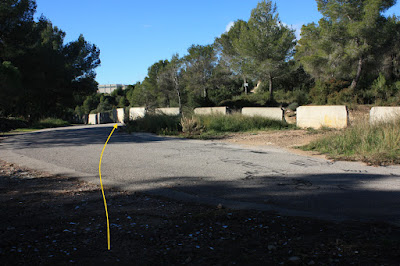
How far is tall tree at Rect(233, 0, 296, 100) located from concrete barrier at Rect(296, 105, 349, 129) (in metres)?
18.6

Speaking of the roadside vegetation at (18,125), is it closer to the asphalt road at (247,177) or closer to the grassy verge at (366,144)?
the asphalt road at (247,177)

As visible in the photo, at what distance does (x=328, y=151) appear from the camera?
29.2 feet

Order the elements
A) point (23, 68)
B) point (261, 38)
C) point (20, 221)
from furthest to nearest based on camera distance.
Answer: point (261, 38) → point (23, 68) → point (20, 221)

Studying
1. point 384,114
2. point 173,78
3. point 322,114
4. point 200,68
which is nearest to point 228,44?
point 200,68

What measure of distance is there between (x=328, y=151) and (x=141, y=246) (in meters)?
6.86

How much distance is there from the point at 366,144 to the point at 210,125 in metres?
7.88

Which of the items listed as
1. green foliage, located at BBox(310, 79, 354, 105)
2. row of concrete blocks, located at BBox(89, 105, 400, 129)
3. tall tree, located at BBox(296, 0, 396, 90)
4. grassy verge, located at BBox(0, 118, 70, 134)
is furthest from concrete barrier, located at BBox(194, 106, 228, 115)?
grassy verge, located at BBox(0, 118, 70, 134)

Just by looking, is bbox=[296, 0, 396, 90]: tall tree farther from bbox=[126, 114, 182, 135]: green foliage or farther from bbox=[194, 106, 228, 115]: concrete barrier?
bbox=[126, 114, 182, 135]: green foliage

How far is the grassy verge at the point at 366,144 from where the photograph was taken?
7672 millimetres

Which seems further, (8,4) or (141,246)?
(8,4)

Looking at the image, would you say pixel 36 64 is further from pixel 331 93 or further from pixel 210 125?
pixel 331 93

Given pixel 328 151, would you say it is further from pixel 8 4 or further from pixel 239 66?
pixel 239 66

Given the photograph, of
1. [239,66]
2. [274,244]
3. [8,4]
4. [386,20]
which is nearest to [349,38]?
[386,20]

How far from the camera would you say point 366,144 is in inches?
333
